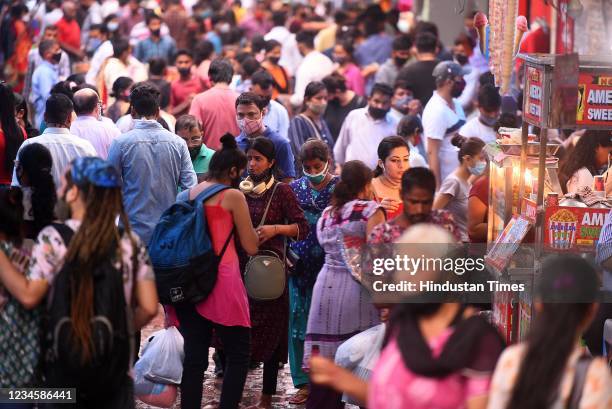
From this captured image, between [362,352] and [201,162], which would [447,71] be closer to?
[201,162]

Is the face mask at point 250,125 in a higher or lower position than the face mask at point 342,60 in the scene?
higher

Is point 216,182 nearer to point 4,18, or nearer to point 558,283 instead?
point 558,283

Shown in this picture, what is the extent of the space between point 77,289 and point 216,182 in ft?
6.05

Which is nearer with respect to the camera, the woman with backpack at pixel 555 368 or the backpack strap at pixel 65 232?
the woman with backpack at pixel 555 368

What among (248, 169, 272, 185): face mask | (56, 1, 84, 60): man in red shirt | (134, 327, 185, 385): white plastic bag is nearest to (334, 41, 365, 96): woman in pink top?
(56, 1, 84, 60): man in red shirt

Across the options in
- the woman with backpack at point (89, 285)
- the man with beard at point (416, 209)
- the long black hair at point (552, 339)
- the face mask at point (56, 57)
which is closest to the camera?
the long black hair at point (552, 339)

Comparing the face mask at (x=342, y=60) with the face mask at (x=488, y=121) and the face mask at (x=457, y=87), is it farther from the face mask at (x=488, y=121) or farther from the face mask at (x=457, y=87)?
the face mask at (x=488, y=121)

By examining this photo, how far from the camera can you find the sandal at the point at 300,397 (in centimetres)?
825

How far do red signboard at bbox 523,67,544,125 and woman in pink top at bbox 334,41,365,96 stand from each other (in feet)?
29.2

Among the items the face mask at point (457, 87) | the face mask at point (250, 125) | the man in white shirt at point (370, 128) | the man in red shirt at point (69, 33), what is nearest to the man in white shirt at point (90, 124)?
the face mask at point (250, 125)

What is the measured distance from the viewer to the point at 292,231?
7895mm

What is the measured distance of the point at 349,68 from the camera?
17.1 metres

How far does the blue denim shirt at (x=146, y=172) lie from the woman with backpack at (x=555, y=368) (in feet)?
14.4

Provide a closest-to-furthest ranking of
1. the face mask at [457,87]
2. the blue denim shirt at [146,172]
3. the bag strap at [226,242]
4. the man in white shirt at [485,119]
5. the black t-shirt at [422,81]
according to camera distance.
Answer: the bag strap at [226,242] < the blue denim shirt at [146,172] < the man in white shirt at [485,119] < the face mask at [457,87] < the black t-shirt at [422,81]
